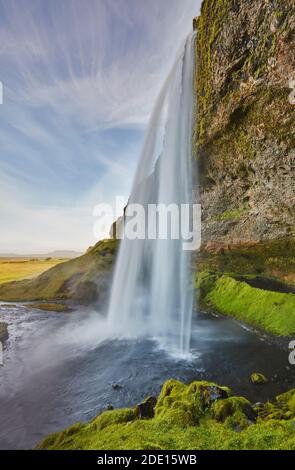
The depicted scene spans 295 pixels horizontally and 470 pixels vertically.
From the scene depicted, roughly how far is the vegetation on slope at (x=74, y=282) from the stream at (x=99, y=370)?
11905mm

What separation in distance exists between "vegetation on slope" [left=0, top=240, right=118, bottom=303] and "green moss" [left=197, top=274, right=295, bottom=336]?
497 inches

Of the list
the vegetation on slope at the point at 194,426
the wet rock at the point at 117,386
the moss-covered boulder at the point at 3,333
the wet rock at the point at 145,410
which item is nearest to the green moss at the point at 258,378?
the vegetation on slope at the point at 194,426

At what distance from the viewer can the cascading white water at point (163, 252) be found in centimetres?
2159

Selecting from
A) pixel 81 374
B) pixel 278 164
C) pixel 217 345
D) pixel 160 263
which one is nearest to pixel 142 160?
pixel 160 263

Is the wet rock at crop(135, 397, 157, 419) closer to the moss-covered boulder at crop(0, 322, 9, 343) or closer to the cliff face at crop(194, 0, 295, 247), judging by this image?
the moss-covered boulder at crop(0, 322, 9, 343)

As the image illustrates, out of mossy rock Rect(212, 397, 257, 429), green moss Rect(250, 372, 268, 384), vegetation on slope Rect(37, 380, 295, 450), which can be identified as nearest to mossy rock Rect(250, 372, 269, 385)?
green moss Rect(250, 372, 268, 384)

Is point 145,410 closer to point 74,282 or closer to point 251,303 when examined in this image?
point 251,303

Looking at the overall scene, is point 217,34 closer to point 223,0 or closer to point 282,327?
point 223,0

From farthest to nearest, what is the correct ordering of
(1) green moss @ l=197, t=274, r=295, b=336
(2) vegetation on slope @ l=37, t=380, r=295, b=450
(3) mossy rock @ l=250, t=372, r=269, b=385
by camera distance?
1. (1) green moss @ l=197, t=274, r=295, b=336
2. (3) mossy rock @ l=250, t=372, r=269, b=385
3. (2) vegetation on slope @ l=37, t=380, r=295, b=450

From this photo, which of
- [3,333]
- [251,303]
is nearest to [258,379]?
[251,303]

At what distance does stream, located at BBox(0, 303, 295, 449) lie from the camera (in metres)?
9.27

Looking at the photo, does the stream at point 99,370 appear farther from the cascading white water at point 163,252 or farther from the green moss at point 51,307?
the green moss at point 51,307

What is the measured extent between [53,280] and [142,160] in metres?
20.8

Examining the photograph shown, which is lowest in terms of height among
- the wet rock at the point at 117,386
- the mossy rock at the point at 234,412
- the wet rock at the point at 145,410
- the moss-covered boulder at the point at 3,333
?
the moss-covered boulder at the point at 3,333
